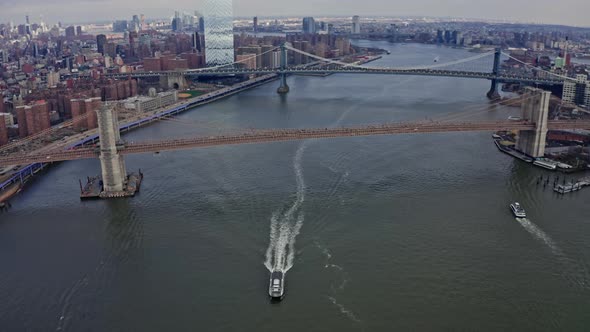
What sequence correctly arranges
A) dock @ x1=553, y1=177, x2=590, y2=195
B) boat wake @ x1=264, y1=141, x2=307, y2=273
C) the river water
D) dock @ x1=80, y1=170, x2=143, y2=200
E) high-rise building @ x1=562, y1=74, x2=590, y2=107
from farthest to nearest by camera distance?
high-rise building @ x1=562, y1=74, x2=590, y2=107 → dock @ x1=553, y1=177, x2=590, y2=195 → dock @ x1=80, y1=170, x2=143, y2=200 → boat wake @ x1=264, y1=141, x2=307, y2=273 → the river water

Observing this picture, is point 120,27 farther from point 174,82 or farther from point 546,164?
point 546,164

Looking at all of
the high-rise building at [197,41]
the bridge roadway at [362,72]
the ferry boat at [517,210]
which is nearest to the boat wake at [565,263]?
the ferry boat at [517,210]

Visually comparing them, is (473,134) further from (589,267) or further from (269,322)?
(269,322)

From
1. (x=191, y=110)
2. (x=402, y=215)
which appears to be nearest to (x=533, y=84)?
(x=191, y=110)

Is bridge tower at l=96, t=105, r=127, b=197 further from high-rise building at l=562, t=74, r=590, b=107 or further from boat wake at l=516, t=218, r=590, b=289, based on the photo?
high-rise building at l=562, t=74, r=590, b=107

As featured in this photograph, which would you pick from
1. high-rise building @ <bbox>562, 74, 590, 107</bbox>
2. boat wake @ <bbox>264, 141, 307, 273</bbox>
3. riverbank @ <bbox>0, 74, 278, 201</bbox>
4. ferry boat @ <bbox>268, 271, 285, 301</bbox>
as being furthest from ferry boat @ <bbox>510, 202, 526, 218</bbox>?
high-rise building @ <bbox>562, 74, 590, 107</bbox>

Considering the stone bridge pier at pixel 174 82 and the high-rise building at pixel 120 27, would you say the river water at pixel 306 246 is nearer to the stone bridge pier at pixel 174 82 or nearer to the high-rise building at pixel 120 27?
the stone bridge pier at pixel 174 82
